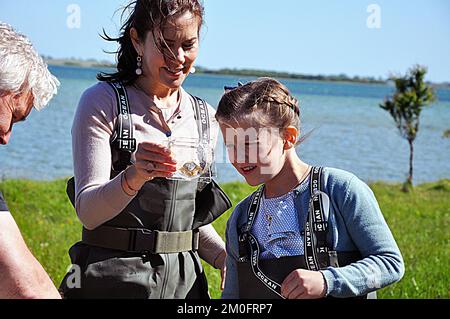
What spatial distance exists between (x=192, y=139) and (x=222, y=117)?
14cm

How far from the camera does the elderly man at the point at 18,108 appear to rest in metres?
2.19

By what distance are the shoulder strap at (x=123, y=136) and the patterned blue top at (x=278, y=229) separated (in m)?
0.48

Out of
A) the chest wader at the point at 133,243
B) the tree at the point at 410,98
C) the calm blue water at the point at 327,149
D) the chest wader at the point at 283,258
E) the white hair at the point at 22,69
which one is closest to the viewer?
the white hair at the point at 22,69

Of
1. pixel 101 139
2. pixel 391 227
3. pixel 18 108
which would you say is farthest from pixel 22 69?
pixel 391 227

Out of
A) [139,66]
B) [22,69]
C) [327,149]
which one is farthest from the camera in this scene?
[327,149]

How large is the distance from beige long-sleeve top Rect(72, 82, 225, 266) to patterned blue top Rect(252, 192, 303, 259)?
Result: 1.17ft

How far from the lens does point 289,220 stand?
2.58 metres

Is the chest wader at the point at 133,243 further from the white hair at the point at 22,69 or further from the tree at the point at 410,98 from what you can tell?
the tree at the point at 410,98

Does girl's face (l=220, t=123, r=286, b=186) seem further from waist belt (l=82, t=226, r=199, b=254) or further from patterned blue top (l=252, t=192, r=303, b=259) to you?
waist belt (l=82, t=226, r=199, b=254)

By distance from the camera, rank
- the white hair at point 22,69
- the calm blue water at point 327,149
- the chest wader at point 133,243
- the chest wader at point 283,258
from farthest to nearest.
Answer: the calm blue water at point 327,149
the chest wader at point 133,243
the chest wader at point 283,258
the white hair at point 22,69

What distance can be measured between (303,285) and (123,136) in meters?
0.74

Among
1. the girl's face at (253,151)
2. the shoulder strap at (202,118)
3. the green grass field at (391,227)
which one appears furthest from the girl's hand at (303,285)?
the green grass field at (391,227)

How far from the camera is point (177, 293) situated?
2.71 m

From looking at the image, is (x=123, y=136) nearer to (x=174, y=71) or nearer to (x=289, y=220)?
(x=174, y=71)
